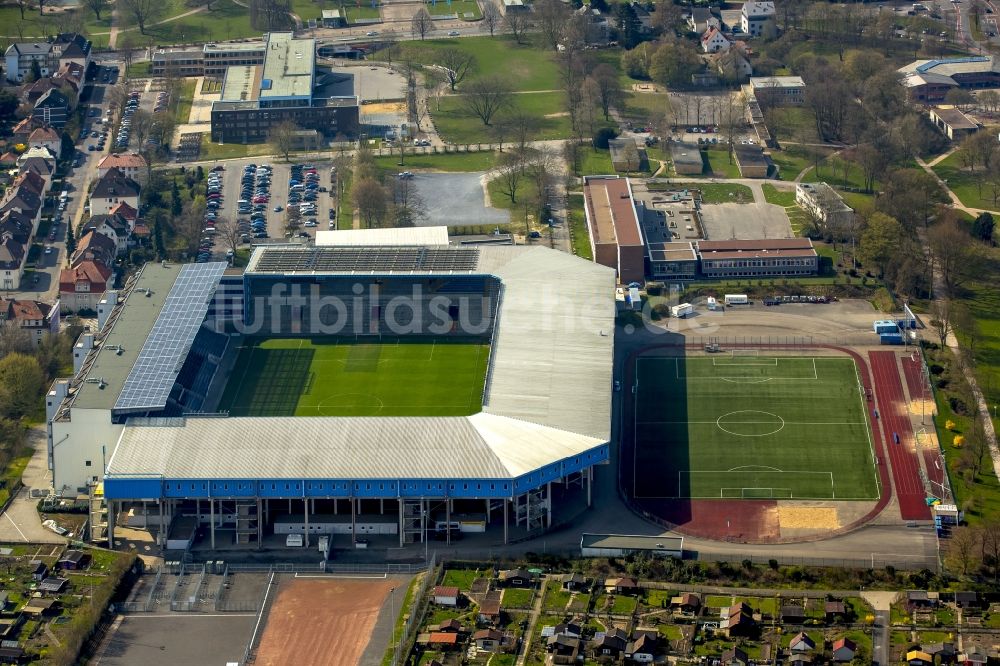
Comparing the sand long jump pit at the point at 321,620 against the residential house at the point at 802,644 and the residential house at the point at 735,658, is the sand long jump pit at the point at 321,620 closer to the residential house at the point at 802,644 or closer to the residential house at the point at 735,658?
the residential house at the point at 735,658

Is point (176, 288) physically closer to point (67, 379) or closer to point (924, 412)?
point (67, 379)

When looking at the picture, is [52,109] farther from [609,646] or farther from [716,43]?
[609,646]

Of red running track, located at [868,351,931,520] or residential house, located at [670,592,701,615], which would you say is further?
red running track, located at [868,351,931,520]

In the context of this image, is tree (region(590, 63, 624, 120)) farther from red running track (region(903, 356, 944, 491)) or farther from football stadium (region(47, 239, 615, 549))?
red running track (region(903, 356, 944, 491))

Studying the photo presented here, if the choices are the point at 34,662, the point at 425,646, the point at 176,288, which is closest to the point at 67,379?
the point at 176,288

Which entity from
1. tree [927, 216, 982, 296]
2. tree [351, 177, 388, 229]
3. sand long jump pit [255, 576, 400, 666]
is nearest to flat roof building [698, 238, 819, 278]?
tree [927, 216, 982, 296]

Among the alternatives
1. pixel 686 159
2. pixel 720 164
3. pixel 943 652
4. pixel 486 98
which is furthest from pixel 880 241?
pixel 943 652

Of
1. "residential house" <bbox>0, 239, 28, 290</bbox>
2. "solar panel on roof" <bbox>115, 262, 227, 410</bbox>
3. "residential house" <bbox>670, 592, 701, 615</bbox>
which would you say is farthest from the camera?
"residential house" <bbox>0, 239, 28, 290</bbox>
